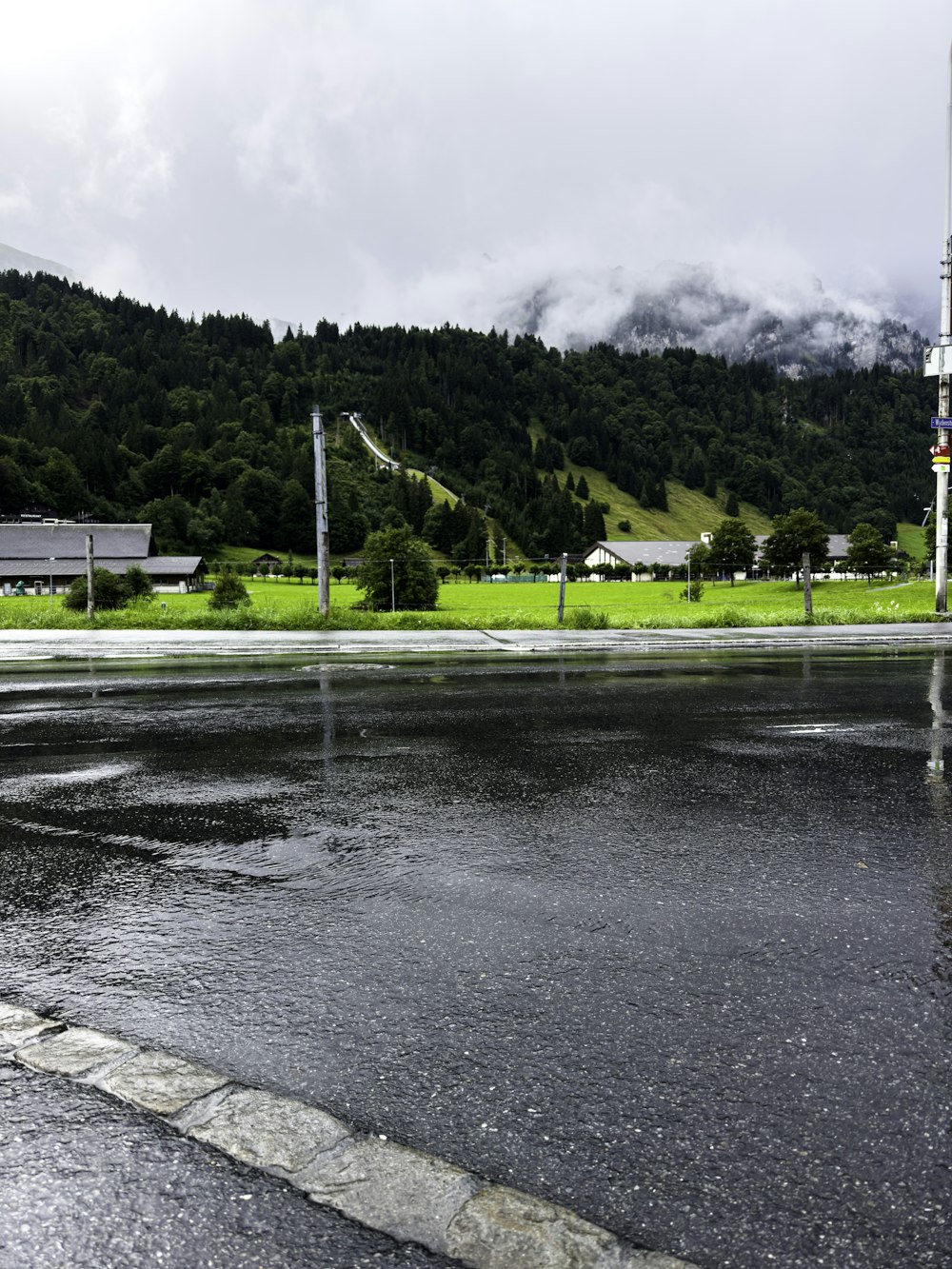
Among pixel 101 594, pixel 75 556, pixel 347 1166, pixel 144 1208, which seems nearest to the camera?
pixel 144 1208

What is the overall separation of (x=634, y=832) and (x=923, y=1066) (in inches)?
111

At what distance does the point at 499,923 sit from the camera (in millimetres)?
4129

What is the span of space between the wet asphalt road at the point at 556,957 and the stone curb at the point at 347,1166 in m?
0.07

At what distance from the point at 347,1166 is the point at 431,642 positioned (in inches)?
757

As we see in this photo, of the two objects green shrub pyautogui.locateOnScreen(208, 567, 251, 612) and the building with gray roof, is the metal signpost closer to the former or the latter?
green shrub pyautogui.locateOnScreen(208, 567, 251, 612)

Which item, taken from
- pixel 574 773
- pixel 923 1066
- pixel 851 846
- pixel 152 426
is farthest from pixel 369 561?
pixel 152 426

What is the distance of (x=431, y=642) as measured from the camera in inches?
850

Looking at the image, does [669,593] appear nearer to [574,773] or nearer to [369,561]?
[369,561]

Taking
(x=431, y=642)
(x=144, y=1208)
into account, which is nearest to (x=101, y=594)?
(x=431, y=642)

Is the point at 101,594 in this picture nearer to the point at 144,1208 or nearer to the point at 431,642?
the point at 431,642

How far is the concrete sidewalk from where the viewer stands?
20.0m

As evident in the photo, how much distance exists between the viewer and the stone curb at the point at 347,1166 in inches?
85.4

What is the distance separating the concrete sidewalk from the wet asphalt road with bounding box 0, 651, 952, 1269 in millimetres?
11606

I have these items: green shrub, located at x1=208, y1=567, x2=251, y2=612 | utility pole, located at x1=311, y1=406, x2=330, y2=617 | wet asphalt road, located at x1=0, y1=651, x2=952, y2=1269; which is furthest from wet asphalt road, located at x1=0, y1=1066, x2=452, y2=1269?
green shrub, located at x1=208, y1=567, x2=251, y2=612
